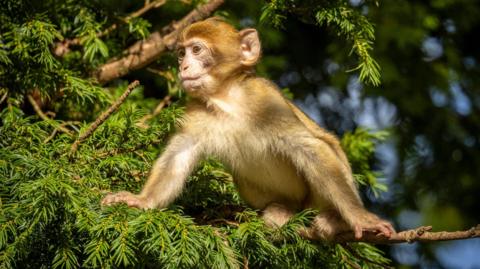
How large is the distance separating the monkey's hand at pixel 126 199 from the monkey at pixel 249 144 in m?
0.04

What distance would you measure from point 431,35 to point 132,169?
20.1 ft

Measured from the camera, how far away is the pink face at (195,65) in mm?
6254

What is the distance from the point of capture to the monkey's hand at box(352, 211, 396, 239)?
17.1 feet

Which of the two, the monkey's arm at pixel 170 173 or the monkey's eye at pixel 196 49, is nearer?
the monkey's arm at pixel 170 173

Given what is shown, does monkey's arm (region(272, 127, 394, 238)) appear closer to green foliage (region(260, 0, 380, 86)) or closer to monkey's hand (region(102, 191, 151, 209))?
green foliage (region(260, 0, 380, 86))

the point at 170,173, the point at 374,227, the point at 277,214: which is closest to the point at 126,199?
the point at 170,173

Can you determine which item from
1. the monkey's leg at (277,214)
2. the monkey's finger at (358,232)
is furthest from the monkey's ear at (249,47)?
the monkey's finger at (358,232)

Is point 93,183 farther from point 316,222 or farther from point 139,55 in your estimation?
point 139,55

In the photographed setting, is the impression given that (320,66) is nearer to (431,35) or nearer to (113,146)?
(431,35)

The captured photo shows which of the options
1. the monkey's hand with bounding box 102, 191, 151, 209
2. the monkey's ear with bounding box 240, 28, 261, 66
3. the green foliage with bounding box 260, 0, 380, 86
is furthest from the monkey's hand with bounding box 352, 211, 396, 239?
the monkey's ear with bounding box 240, 28, 261, 66

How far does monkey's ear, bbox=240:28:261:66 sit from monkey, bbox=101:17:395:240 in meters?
0.01

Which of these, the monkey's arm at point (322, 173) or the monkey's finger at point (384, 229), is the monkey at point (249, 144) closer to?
the monkey's arm at point (322, 173)

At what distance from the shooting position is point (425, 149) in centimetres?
1020

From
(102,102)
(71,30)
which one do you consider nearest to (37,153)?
(102,102)
